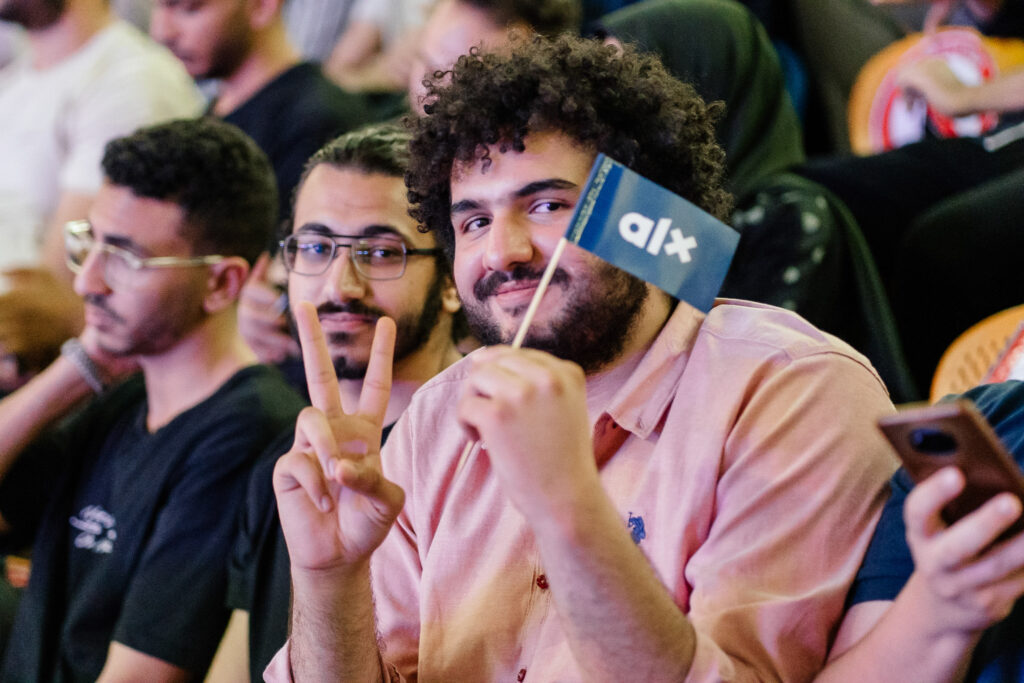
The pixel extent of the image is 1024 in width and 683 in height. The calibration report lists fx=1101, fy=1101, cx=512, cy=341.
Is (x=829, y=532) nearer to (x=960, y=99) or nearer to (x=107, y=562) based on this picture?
(x=107, y=562)

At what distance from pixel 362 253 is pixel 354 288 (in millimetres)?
67

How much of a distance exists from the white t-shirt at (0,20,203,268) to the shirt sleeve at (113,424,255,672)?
1458 mm

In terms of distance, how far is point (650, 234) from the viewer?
123cm

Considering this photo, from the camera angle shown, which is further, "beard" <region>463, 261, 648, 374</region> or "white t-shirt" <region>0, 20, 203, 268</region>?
"white t-shirt" <region>0, 20, 203, 268</region>

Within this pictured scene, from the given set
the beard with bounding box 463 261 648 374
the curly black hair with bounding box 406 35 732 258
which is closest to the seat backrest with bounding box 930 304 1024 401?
the curly black hair with bounding box 406 35 732 258

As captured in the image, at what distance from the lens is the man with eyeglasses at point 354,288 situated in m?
1.89

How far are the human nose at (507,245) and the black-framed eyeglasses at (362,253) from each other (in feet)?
1.95

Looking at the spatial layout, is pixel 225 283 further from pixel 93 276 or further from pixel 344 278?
pixel 344 278

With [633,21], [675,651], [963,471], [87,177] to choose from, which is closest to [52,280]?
[87,177]

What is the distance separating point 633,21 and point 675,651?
2032 mm

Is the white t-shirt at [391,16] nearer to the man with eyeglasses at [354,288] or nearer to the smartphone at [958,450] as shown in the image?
the man with eyeglasses at [354,288]

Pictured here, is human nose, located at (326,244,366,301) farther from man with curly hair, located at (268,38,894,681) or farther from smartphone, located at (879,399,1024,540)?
smartphone, located at (879,399,1024,540)

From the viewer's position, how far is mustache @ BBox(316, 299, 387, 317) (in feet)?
6.30

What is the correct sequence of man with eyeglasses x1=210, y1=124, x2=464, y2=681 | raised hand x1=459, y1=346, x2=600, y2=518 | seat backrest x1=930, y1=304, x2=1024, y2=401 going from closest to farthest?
raised hand x1=459, y1=346, x2=600, y2=518
seat backrest x1=930, y1=304, x2=1024, y2=401
man with eyeglasses x1=210, y1=124, x2=464, y2=681
